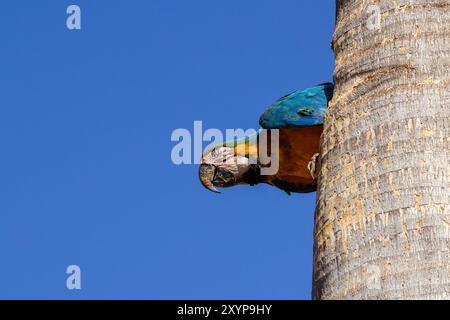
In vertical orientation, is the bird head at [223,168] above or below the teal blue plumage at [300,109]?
below

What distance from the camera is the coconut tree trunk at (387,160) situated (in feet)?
10.3

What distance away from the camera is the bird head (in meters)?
7.02

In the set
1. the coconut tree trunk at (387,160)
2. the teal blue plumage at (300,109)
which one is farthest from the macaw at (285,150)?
the coconut tree trunk at (387,160)

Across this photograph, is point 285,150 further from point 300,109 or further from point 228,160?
point 228,160

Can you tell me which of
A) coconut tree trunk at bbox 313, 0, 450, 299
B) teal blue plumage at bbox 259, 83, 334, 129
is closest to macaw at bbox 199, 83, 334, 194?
teal blue plumage at bbox 259, 83, 334, 129

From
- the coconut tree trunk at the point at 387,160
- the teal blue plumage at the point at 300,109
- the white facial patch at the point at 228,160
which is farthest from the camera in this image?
the white facial patch at the point at 228,160

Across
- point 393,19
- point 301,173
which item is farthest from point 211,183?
point 393,19

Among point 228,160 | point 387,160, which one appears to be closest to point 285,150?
point 228,160

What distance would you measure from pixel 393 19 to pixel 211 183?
370 cm

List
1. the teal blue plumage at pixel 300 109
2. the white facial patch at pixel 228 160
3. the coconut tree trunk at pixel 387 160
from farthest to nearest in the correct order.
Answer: the white facial patch at pixel 228 160 → the teal blue plumage at pixel 300 109 → the coconut tree trunk at pixel 387 160

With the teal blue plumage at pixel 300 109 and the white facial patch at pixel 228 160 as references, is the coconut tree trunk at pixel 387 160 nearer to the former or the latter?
the teal blue plumage at pixel 300 109

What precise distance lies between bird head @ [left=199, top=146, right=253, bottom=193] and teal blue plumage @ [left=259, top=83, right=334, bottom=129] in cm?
79

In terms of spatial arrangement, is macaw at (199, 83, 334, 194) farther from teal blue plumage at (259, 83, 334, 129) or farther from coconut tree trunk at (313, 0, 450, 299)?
coconut tree trunk at (313, 0, 450, 299)
